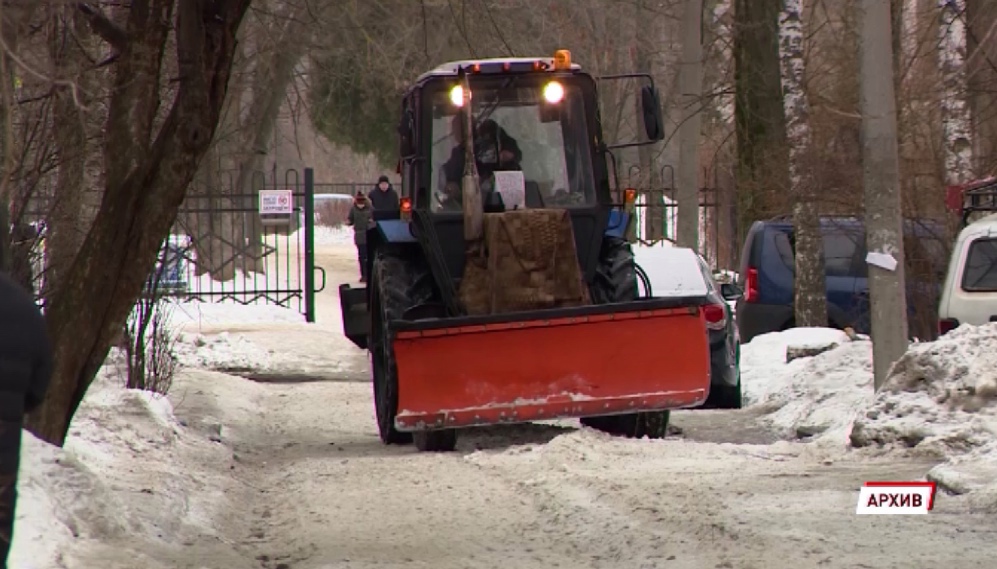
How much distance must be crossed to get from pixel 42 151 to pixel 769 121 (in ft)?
42.6

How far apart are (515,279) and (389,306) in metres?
0.90

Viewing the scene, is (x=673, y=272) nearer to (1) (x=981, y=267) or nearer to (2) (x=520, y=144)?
(1) (x=981, y=267)

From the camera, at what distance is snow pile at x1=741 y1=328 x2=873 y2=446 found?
1382 centimetres

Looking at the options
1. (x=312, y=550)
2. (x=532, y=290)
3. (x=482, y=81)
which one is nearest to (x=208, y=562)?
(x=312, y=550)

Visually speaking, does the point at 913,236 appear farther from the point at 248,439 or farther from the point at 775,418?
the point at 248,439

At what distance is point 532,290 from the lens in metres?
12.6

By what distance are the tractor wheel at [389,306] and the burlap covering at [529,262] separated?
522 millimetres

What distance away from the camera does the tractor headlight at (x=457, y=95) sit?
1312 centimetres

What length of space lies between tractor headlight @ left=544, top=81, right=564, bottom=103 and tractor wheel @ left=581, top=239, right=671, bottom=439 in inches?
43.7

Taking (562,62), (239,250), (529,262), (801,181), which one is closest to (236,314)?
(239,250)

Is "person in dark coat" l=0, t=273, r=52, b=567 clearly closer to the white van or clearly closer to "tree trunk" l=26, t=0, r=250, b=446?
"tree trunk" l=26, t=0, r=250, b=446

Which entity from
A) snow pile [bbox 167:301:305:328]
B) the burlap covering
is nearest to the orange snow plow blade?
the burlap covering

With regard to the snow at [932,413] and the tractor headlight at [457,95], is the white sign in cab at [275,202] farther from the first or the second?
the tractor headlight at [457,95]

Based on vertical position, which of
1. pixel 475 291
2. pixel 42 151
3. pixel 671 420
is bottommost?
pixel 671 420
